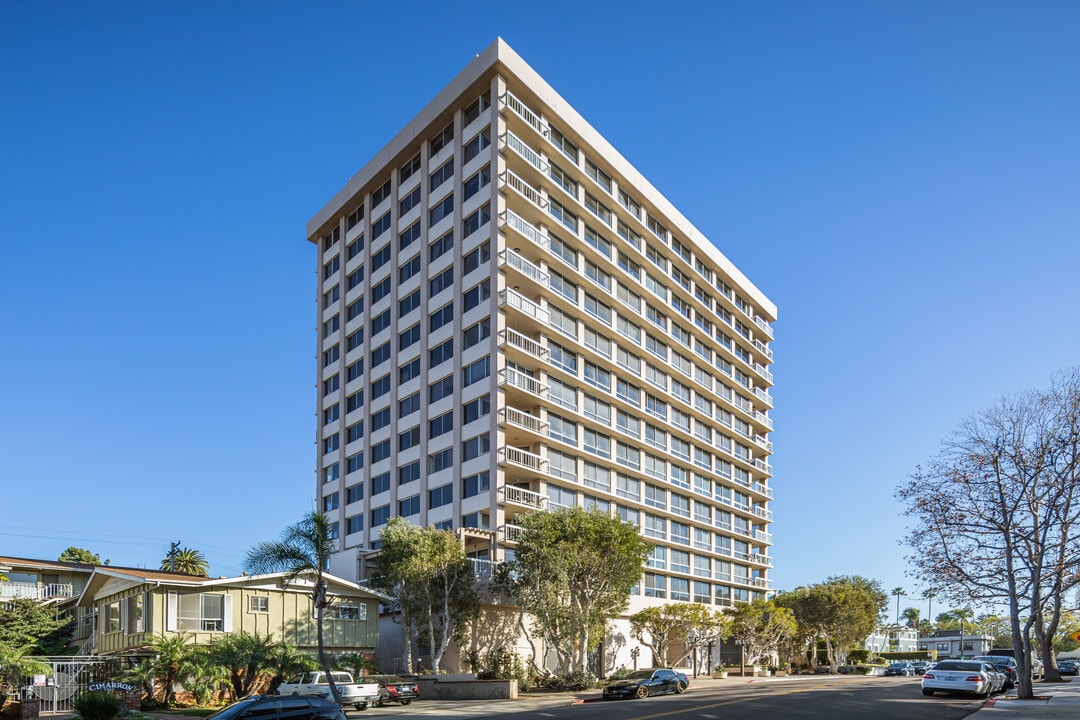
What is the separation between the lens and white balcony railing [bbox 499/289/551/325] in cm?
6012

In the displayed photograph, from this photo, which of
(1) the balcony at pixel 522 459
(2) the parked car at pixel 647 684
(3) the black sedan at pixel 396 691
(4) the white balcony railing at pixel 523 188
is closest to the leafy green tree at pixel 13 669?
(3) the black sedan at pixel 396 691

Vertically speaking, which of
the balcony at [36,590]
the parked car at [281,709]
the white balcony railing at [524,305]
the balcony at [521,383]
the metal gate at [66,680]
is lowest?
the metal gate at [66,680]

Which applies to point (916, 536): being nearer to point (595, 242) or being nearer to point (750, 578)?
point (595, 242)

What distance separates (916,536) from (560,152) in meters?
38.6

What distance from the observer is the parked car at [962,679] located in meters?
38.1

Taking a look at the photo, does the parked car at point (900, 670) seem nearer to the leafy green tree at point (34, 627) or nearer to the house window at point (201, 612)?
the house window at point (201, 612)

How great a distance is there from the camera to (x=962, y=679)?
1506 inches

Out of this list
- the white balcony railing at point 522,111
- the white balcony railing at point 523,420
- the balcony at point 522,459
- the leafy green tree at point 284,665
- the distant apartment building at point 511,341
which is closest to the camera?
the leafy green tree at point 284,665

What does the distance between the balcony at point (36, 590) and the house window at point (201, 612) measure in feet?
69.0

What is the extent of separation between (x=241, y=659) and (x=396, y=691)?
6.91 metres

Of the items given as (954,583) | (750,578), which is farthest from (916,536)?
(750,578)

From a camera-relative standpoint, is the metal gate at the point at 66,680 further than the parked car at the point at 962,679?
No

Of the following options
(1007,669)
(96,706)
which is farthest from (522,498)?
(96,706)

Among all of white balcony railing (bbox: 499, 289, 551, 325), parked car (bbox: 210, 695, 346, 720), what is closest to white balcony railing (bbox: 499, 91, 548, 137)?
white balcony railing (bbox: 499, 289, 551, 325)
